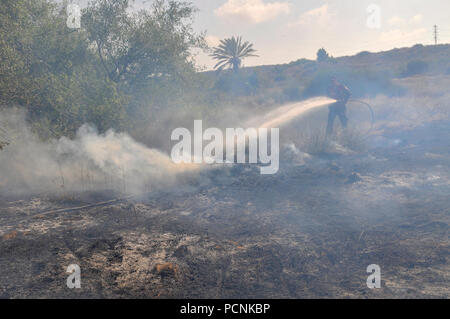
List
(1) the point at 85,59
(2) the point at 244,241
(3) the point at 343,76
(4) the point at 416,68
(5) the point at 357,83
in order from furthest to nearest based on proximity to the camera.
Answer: (4) the point at 416,68 → (3) the point at 343,76 → (5) the point at 357,83 → (1) the point at 85,59 → (2) the point at 244,241

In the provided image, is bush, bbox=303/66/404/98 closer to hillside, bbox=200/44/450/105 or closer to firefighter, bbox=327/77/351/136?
hillside, bbox=200/44/450/105

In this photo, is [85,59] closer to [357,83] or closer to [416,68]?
[357,83]

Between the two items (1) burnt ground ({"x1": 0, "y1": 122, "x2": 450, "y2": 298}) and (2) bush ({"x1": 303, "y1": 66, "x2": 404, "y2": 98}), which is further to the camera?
(2) bush ({"x1": 303, "y1": 66, "x2": 404, "y2": 98})

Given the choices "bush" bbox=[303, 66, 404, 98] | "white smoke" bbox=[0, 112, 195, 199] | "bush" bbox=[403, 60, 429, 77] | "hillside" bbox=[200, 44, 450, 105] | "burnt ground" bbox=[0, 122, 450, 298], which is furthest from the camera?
"bush" bbox=[403, 60, 429, 77]

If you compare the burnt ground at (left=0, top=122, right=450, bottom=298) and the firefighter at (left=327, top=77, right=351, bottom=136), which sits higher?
the firefighter at (left=327, top=77, right=351, bottom=136)

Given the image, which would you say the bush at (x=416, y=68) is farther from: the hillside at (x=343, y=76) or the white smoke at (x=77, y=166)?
the white smoke at (x=77, y=166)

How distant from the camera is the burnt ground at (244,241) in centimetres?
389

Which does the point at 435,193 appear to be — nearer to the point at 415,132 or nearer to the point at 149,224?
the point at 149,224

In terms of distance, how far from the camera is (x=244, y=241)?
17.4 feet

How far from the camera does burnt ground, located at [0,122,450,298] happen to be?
3.89 metres

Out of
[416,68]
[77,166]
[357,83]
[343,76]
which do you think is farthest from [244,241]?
[416,68]

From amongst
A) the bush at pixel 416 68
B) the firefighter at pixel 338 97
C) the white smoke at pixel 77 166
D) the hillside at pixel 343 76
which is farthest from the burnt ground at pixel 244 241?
the bush at pixel 416 68

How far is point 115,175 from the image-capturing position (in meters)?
8.61

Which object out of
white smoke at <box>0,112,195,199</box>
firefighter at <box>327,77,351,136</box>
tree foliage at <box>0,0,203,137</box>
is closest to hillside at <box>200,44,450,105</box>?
tree foliage at <box>0,0,203,137</box>
